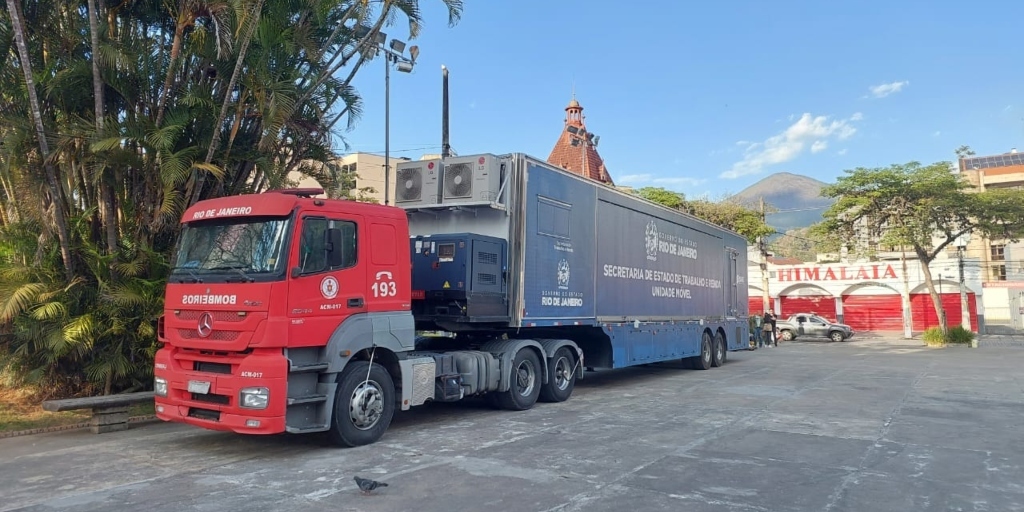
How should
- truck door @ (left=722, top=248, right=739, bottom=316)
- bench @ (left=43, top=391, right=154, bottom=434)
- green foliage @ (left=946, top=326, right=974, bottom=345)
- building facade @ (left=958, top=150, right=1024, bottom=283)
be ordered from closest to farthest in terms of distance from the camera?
bench @ (left=43, top=391, right=154, bottom=434) < truck door @ (left=722, top=248, right=739, bottom=316) < green foliage @ (left=946, top=326, right=974, bottom=345) < building facade @ (left=958, top=150, right=1024, bottom=283)

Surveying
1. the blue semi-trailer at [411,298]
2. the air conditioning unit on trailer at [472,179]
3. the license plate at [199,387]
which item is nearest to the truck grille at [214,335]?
the blue semi-trailer at [411,298]

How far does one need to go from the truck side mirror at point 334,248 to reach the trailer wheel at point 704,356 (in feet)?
40.2

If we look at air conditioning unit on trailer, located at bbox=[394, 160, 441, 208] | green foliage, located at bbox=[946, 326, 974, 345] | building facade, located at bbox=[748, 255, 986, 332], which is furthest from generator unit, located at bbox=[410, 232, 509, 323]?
building facade, located at bbox=[748, 255, 986, 332]

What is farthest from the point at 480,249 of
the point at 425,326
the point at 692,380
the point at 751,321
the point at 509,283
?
the point at 751,321

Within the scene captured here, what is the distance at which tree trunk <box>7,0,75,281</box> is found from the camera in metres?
9.43

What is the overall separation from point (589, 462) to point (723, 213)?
29.2 meters

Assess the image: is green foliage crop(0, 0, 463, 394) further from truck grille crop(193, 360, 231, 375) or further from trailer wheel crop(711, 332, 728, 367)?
trailer wheel crop(711, 332, 728, 367)

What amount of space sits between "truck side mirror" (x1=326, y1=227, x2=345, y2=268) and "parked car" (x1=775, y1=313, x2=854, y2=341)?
31.9 meters

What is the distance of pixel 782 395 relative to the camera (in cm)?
1279

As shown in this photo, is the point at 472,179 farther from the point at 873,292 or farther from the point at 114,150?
the point at 873,292

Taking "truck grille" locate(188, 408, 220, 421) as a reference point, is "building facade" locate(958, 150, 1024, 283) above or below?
above

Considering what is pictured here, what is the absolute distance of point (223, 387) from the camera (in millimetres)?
7145

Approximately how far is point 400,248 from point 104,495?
13.6 ft

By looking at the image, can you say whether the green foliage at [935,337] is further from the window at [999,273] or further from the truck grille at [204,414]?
the truck grille at [204,414]
